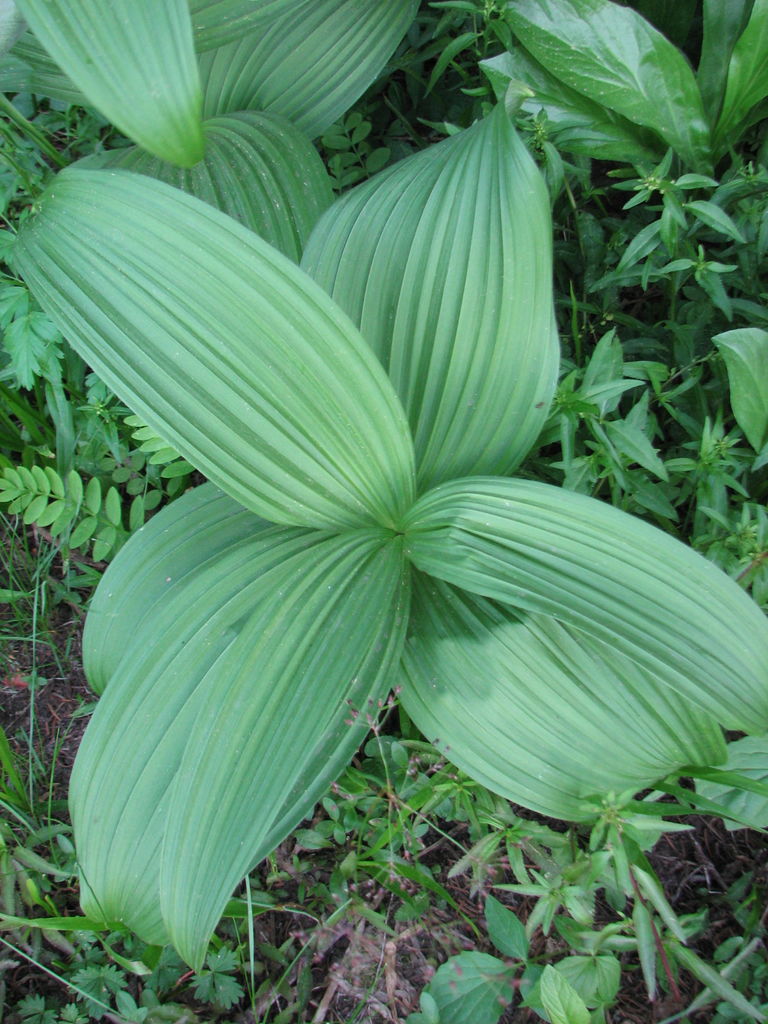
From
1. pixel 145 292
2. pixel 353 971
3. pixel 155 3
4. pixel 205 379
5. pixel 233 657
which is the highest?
pixel 155 3

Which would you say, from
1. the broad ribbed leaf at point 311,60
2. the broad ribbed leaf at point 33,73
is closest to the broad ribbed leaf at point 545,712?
the broad ribbed leaf at point 311,60

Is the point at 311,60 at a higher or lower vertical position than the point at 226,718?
higher

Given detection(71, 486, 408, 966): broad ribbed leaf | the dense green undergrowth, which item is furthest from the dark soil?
detection(71, 486, 408, 966): broad ribbed leaf

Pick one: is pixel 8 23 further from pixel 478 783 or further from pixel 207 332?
pixel 478 783

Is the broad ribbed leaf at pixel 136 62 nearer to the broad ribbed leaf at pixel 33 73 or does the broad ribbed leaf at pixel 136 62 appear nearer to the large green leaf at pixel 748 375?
the broad ribbed leaf at pixel 33 73

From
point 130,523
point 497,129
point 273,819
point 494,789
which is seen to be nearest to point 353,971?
point 494,789

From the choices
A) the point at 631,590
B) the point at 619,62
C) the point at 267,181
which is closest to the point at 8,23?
the point at 267,181

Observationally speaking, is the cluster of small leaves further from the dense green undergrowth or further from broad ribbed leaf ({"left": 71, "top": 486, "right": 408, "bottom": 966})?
broad ribbed leaf ({"left": 71, "top": 486, "right": 408, "bottom": 966})

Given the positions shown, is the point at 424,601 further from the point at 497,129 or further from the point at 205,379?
the point at 497,129
